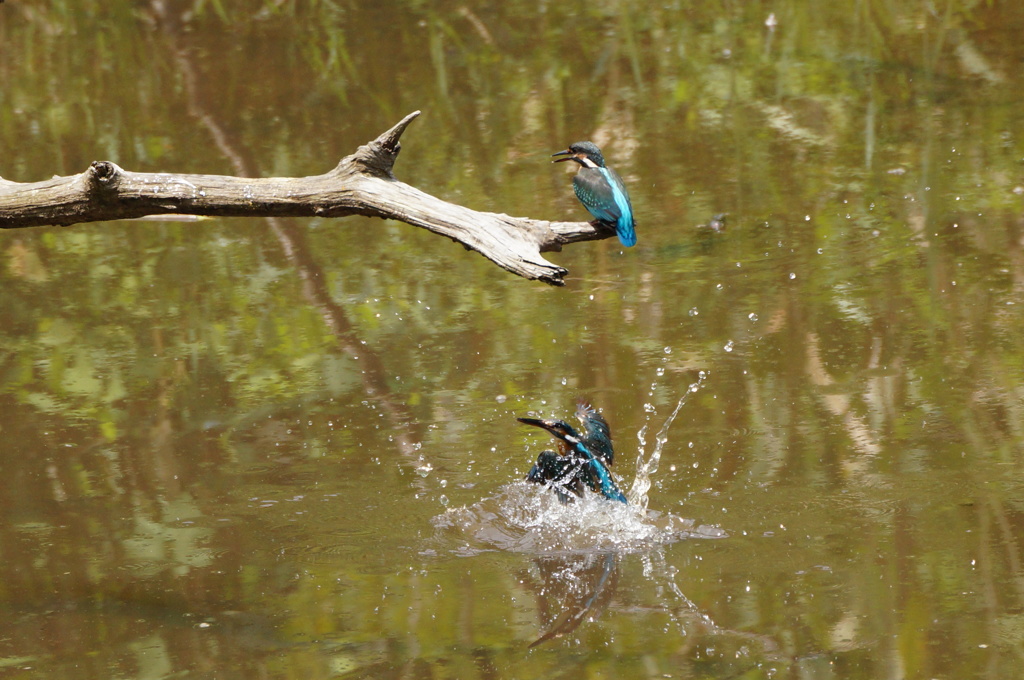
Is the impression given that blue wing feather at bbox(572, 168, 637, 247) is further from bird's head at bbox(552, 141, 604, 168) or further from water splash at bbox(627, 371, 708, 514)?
water splash at bbox(627, 371, 708, 514)

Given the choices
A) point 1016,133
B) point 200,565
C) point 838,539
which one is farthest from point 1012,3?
point 200,565

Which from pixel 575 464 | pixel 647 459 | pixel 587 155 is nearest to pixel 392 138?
pixel 575 464

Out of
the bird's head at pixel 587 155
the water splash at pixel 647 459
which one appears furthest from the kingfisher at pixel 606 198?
the water splash at pixel 647 459

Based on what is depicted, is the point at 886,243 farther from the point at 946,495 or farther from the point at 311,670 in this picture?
the point at 311,670

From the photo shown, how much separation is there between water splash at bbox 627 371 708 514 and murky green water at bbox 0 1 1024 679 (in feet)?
0.09

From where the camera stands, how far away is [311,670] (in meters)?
3.76

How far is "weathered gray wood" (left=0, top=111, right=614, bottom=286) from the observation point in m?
3.83

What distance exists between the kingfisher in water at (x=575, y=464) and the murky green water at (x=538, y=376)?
13cm

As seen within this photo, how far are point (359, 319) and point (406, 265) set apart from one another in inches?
25.2

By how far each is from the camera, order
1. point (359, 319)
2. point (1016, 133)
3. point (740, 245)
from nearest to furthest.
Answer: point (359, 319), point (740, 245), point (1016, 133)

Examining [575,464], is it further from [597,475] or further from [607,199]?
[607,199]

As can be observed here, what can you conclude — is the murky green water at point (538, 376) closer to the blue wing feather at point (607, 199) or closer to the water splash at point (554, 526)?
the water splash at point (554, 526)

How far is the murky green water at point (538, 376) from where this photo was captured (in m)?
3.94

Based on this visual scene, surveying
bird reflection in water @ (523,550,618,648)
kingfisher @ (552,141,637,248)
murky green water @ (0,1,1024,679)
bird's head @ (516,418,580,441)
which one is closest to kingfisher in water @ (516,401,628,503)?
bird's head @ (516,418,580,441)
